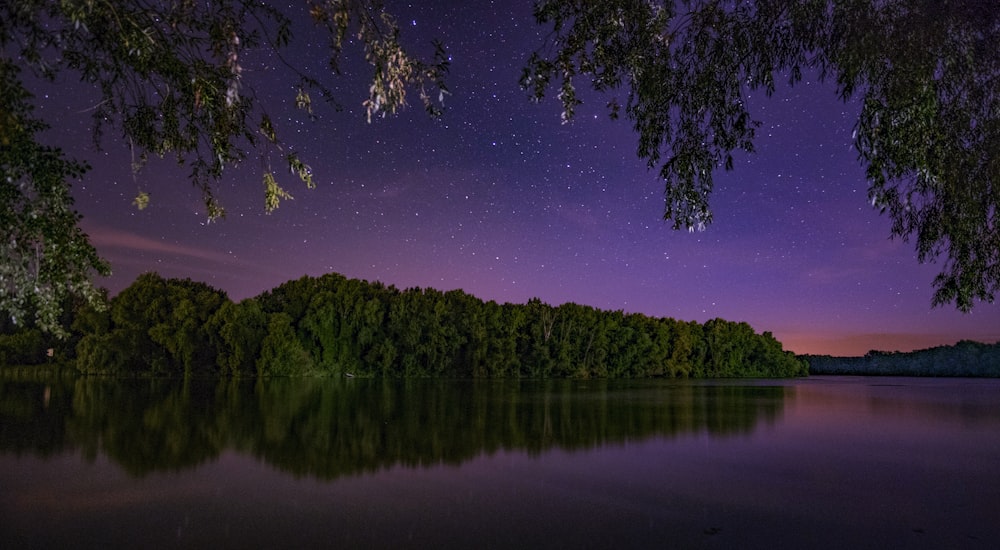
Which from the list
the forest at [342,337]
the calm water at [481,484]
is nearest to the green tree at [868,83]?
the calm water at [481,484]

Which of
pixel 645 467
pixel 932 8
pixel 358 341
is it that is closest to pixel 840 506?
pixel 645 467

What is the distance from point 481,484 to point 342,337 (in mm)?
86098

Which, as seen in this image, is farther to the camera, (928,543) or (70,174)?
(928,543)

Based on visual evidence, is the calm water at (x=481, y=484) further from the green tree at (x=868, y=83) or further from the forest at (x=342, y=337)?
the forest at (x=342, y=337)

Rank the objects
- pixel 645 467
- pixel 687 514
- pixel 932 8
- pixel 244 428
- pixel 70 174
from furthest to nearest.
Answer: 1. pixel 244 428
2. pixel 645 467
3. pixel 687 514
4. pixel 932 8
5. pixel 70 174

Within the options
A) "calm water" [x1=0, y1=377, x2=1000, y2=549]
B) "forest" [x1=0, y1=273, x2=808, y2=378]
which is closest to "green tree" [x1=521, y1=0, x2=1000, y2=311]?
"calm water" [x1=0, y1=377, x2=1000, y2=549]

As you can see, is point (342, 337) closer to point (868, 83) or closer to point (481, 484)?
point (481, 484)

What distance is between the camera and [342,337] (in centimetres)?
9638

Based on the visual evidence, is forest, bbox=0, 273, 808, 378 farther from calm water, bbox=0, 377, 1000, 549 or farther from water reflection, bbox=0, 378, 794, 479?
calm water, bbox=0, 377, 1000, 549

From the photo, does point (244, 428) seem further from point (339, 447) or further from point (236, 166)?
point (236, 166)

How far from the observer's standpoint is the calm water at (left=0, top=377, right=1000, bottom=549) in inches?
388

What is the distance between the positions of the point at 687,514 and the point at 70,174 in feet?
35.8

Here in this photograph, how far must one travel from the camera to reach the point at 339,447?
18734 mm

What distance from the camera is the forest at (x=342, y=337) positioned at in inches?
3455
